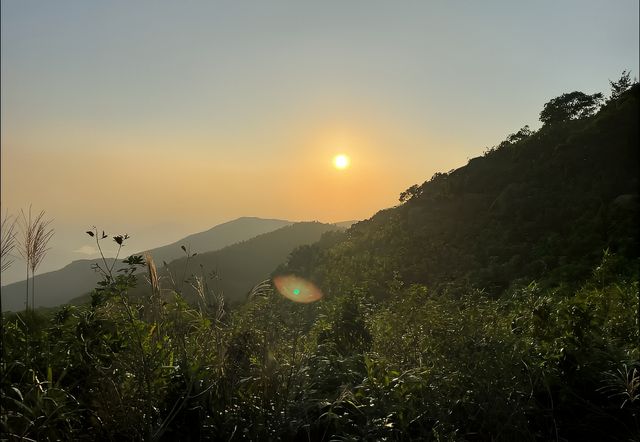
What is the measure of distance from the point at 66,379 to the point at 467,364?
310 cm

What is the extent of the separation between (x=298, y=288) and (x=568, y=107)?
2566 cm

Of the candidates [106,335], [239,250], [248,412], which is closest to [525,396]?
[248,412]

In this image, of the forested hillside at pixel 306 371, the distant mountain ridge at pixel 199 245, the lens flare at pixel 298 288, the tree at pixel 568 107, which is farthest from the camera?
the distant mountain ridge at pixel 199 245

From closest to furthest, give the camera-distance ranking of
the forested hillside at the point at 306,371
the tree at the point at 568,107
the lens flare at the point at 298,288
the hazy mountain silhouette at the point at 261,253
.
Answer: the forested hillside at the point at 306,371, the lens flare at the point at 298,288, the tree at the point at 568,107, the hazy mountain silhouette at the point at 261,253

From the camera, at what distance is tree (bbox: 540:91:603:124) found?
3375 cm

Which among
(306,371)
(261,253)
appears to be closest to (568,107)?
(306,371)

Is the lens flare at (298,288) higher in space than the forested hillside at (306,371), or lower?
lower

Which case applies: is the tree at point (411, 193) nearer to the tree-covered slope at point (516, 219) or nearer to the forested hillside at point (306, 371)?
the tree-covered slope at point (516, 219)

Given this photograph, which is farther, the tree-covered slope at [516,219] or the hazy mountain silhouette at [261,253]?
the hazy mountain silhouette at [261,253]

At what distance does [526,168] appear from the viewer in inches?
953

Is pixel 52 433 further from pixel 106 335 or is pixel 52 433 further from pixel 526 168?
pixel 526 168

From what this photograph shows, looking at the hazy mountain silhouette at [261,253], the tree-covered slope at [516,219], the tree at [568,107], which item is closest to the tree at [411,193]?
the tree-covered slope at [516,219]

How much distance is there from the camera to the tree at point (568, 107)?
33.8m

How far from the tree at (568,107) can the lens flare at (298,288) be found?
22707mm
